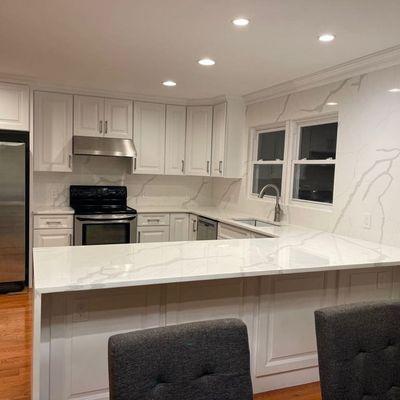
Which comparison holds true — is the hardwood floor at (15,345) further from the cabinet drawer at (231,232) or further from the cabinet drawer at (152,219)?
A: the cabinet drawer at (231,232)

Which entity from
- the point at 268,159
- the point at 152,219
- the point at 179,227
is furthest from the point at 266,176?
the point at 152,219

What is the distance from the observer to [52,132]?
4449 mm

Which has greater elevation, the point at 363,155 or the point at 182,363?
the point at 363,155

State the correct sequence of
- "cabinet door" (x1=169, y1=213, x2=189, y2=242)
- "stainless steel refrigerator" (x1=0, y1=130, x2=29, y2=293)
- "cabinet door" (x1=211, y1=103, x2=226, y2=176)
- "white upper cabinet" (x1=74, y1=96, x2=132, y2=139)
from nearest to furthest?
1. "stainless steel refrigerator" (x1=0, y1=130, x2=29, y2=293)
2. "white upper cabinet" (x1=74, y1=96, x2=132, y2=139)
3. "cabinet door" (x1=211, y1=103, x2=226, y2=176)
4. "cabinet door" (x1=169, y1=213, x2=189, y2=242)

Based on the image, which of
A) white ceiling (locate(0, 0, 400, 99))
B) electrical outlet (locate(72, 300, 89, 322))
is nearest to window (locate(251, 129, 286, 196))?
white ceiling (locate(0, 0, 400, 99))

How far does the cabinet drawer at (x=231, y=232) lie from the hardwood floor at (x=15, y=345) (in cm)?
200

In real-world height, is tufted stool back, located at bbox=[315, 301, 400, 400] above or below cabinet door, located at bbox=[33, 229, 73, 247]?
above

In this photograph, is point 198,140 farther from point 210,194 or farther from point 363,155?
point 363,155

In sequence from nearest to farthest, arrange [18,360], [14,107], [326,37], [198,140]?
[326,37], [18,360], [14,107], [198,140]

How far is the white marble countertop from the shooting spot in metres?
1.80

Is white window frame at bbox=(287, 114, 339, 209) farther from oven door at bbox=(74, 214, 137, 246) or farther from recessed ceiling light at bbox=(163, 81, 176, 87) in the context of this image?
oven door at bbox=(74, 214, 137, 246)

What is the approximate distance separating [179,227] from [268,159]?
1.41m

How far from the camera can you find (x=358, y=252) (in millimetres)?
2617

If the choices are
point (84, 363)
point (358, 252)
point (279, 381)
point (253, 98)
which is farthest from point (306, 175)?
point (84, 363)
